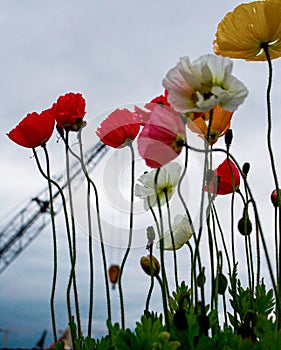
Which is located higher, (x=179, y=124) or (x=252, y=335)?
(x=179, y=124)

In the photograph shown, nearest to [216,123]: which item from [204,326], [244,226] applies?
[244,226]

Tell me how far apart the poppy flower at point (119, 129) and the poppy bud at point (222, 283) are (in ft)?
0.59

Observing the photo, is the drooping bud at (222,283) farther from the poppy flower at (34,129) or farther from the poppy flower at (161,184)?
the poppy flower at (34,129)

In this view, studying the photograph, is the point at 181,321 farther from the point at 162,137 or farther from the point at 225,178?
the point at 225,178

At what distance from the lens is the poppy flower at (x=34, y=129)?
2.02 feet

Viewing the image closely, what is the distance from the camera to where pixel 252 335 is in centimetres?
52

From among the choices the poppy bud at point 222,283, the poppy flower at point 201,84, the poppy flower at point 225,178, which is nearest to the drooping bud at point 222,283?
the poppy bud at point 222,283

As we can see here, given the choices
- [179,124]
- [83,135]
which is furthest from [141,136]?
[83,135]

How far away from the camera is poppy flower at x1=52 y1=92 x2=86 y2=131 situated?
0.60 metres

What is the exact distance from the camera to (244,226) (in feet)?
2.08

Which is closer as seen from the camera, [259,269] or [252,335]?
[252,335]

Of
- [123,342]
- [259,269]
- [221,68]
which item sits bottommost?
[123,342]

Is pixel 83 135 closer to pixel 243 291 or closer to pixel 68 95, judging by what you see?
pixel 68 95

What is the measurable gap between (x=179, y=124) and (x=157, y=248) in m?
0.17
